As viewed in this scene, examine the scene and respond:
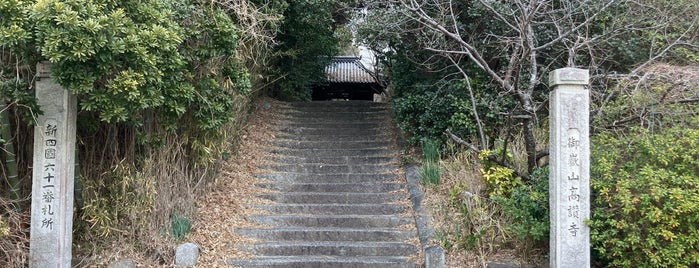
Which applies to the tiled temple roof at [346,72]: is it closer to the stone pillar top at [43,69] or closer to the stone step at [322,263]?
the stone step at [322,263]

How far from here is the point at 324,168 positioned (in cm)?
838

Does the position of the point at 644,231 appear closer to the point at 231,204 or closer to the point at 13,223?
the point at 231,204

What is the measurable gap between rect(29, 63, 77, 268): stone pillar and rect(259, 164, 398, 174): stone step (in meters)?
3.85

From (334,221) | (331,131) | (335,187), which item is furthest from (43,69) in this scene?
(331,131)

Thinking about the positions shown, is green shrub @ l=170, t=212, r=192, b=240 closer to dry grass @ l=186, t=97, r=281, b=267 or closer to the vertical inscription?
dry grass @ l=186, t=97, r=281, b=267

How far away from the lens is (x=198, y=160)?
20.9 ft

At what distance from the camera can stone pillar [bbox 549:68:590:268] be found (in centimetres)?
473

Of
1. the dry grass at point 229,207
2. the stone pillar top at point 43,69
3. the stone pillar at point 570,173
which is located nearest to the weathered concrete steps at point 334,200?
the dry grass at point 229,207

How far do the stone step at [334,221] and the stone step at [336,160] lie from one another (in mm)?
1865

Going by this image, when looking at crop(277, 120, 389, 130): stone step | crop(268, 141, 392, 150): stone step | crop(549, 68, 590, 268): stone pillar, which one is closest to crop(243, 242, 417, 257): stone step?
crop(549, 68, 590, 268): stone pillar

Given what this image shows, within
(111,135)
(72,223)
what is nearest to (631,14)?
(111,135)

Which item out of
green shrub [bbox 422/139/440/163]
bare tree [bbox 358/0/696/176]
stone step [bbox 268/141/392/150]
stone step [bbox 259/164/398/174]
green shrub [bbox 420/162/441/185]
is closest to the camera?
bare tree [bbox 358/0/696/176]

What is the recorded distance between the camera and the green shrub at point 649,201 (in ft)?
14.5

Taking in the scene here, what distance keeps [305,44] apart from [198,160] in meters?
5.11
